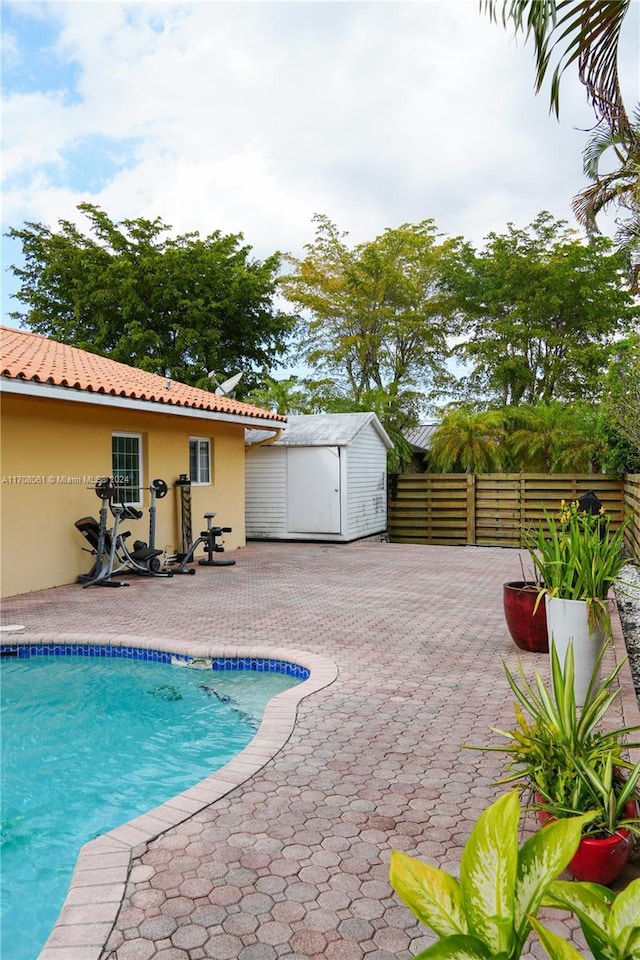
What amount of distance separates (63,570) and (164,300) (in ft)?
55.5

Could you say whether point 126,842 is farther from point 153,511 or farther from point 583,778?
point 153,511

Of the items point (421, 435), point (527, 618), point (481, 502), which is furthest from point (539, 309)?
point (527, 618)

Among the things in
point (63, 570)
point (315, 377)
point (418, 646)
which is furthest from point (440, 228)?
point (418, 646)

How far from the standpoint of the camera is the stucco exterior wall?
30.5 ft

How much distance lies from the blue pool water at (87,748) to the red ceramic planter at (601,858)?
2163 millimetres

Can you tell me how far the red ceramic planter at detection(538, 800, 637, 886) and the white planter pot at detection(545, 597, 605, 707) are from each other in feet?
7.49

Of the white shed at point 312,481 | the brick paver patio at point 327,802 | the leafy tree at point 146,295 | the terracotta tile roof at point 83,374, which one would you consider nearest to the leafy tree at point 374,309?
the leafy tree at point 146,295

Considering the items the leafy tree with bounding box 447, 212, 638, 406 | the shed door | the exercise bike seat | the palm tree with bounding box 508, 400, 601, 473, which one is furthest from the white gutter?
the leafy tree with bounding box 447, 212, 638, 406

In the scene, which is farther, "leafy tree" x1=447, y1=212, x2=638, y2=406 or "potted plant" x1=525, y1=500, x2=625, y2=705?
"leafy tree" x1=447, y1=212, x2=638, y2=406

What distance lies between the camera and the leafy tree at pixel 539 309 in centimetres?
2569

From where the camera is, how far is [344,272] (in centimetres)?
2706

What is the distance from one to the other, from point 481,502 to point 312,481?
463 centimetres

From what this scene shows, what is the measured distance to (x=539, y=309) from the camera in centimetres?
2647

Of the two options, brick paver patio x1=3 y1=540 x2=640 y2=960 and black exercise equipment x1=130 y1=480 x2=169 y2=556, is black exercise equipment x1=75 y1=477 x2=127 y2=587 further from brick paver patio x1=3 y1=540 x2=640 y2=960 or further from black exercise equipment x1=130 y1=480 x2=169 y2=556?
brick paver patio x1=3 y1=540 x2=640 y2=960
